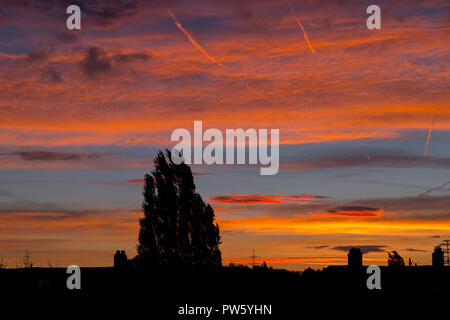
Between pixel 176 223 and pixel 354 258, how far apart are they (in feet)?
51.1

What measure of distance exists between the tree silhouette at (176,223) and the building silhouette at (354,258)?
13623 millimetres

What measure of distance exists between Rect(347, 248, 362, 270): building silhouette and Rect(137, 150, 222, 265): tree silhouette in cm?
1362

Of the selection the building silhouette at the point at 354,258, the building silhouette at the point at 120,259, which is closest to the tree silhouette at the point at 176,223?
the building silhouette at the point at 120,259

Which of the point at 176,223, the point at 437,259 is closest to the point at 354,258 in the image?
the point at 437,259

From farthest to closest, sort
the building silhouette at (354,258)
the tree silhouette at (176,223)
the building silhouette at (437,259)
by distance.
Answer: the tree silhouette at (176,223), the building silhouette at (437,259), the building silhouette at (354,258)

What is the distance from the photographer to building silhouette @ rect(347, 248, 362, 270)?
1187 inches

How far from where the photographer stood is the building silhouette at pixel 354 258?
30141 mm

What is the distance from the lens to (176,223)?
43094mm

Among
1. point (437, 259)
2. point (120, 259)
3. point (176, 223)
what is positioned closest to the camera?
point (120, 259)

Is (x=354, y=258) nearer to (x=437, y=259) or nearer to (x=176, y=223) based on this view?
(x=437, y=259)

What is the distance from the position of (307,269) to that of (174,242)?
11343 millimetres

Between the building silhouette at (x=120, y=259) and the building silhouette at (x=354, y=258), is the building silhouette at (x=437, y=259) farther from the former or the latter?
the building silhouette at (x=120, y=259)
